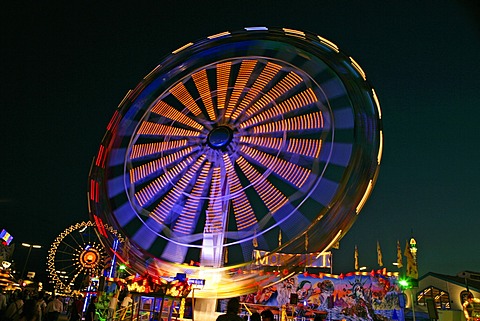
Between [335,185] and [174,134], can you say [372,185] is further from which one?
[174,134]

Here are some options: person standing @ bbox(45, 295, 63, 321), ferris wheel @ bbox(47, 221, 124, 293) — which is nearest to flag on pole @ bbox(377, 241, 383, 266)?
ferris wheel @ bbox(47, 221, 124, 293)

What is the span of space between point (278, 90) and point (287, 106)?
728 millimetres

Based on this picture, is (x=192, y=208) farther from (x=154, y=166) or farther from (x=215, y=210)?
(x=154, y=166)

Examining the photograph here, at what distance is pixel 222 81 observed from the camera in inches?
515

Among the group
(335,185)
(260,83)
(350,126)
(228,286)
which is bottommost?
(228,286)

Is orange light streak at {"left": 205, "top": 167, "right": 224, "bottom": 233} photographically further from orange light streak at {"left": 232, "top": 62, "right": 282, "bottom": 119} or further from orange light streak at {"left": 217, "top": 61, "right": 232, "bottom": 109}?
orange light streak at {"left": 217, "top": 61, "right": 232, "bottom": 109}

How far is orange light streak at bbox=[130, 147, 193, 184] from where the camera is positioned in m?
12.7

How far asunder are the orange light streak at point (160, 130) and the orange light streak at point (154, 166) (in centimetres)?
61

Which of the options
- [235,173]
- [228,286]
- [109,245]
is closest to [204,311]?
[228,286]

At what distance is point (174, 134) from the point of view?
43.4 ft

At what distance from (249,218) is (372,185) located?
142 inches

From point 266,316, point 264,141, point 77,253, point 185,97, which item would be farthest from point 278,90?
point 77,253

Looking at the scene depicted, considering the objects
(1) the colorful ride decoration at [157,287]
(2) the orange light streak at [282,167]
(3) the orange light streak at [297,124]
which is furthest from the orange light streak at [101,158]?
(3) the orange light streak at [297,124]

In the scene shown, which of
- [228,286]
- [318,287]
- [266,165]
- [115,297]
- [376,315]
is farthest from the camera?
[318,287]
